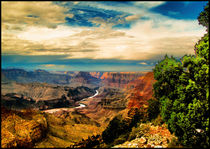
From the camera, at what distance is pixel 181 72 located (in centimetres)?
1786

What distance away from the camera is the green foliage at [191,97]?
48.1 feet

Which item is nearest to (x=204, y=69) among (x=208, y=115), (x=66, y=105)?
(x=208, y=115)

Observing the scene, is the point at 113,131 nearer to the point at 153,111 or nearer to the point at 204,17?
the point at 153,111

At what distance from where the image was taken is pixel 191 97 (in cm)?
1606

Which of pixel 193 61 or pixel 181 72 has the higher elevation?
pixel 193 61

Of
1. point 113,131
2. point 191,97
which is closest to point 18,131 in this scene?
point 113,131

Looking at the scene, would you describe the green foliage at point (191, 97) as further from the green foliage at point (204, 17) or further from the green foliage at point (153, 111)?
the green foliage at point (153, 111)

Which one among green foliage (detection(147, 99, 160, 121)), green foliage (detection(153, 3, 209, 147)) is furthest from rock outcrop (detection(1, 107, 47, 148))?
green foliage (detection(147, 99, 160, 121))

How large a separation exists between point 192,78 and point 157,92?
21.3 ft

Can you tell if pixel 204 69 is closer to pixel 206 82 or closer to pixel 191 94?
pixel 206 82

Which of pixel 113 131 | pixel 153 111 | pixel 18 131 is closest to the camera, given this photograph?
pixel 18 131

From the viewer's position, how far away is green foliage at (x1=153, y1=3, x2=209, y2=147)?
14.6 m

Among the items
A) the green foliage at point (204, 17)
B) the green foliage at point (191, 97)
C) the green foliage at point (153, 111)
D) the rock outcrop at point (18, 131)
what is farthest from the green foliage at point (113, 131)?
the green foliage at point (204, 17)

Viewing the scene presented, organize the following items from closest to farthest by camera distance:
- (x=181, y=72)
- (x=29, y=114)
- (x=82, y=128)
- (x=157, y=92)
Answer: (x=181, y=72)
(x=157, y=92)
(x=29, y=114)
(x=82, y=128)
